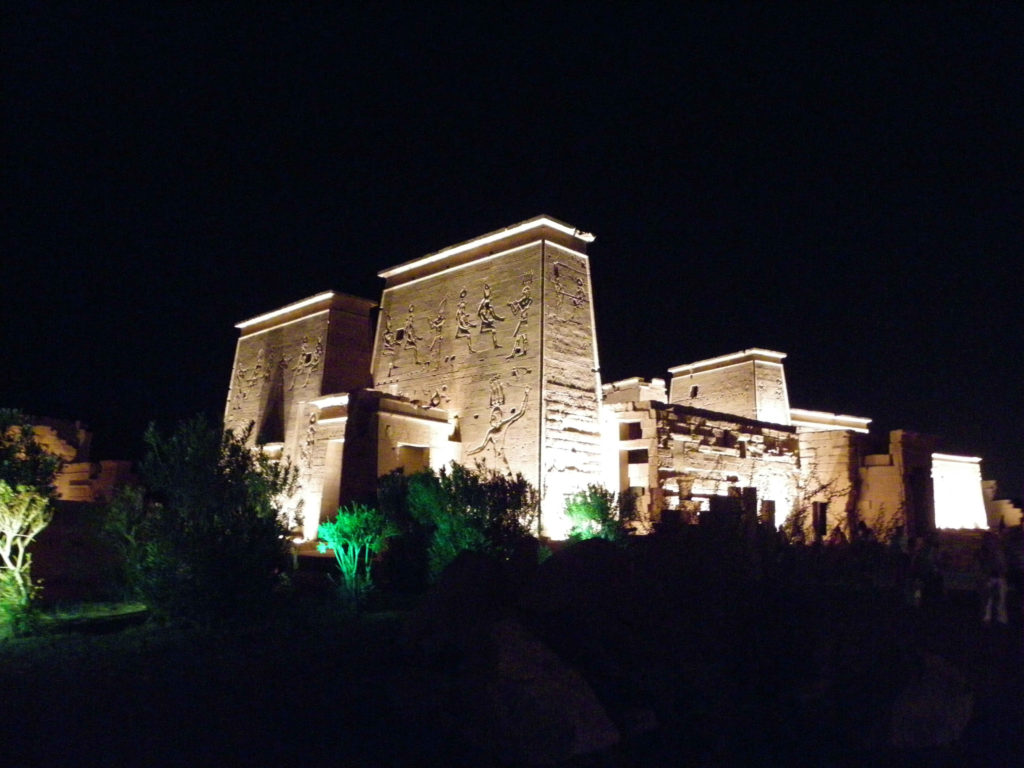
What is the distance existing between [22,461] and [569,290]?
10.3 meters

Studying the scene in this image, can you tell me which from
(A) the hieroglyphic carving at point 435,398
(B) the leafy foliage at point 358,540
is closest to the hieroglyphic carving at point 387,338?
(A) the hieroglyphic carving at point 435,398

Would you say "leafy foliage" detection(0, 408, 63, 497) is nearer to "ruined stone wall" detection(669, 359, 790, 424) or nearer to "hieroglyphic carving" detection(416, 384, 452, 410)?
"hieroglyphic carving" detection(416, 384, 452, 410)

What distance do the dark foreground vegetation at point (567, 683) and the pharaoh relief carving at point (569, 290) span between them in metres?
8.40

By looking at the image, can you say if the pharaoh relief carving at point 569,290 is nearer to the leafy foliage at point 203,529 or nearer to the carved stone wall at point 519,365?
the carved stone wall at point 519,365

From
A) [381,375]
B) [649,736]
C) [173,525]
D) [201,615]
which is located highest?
[381,375]

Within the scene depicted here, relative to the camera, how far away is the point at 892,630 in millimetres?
7234

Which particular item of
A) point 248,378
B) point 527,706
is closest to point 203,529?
point 527,706

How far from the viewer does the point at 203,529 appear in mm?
9422

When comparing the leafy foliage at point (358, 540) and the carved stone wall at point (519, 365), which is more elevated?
the carved stone wall at point (519, 365)

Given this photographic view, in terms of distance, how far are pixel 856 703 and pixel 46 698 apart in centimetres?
692

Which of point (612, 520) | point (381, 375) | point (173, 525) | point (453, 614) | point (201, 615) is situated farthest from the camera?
point (381, 375)

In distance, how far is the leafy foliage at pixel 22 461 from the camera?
11.2m

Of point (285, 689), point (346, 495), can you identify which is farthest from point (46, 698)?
point (346, 495)

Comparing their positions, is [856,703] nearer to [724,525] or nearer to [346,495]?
[724,525]
